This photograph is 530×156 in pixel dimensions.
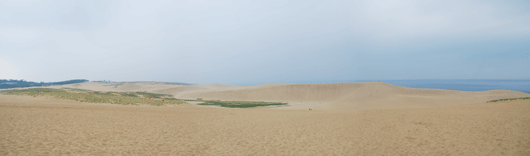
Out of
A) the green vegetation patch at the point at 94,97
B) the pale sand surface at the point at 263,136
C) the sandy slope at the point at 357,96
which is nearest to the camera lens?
the pale sand surface at the point at 263,136

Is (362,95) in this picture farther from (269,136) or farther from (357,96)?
(269,136)

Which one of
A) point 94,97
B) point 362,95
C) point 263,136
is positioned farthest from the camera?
point 362,95

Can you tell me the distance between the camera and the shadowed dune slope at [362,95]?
36.5 meters

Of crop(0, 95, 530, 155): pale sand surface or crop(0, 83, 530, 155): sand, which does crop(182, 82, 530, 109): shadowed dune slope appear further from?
crop(0, 95, 530, 155): pale sand surface

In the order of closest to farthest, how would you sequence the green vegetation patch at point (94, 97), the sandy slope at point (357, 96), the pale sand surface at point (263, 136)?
the pale sand surface at point (263, 136) → the green vegetation patch at point (94, 97) → the sandy slope at point (357, 96)

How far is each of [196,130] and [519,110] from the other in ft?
61.6

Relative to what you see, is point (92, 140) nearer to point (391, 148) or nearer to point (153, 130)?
point (153, 130)

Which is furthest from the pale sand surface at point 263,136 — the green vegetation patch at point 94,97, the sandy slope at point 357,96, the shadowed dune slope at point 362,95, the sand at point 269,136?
the shadowed dune slope at point 362,95

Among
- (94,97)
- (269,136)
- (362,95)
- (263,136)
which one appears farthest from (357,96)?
(94,97)

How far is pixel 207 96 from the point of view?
2554 inches

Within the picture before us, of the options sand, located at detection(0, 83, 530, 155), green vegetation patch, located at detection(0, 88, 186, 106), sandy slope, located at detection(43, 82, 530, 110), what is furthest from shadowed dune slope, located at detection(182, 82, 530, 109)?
green vegetation patch, located at detection(0, 88, 186, 106)

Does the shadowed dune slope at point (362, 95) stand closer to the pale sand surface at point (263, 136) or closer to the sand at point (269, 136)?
the sand at point (269, 136)

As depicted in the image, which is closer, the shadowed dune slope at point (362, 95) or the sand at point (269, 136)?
the sand at point (269, 136)

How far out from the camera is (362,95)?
43.1m
